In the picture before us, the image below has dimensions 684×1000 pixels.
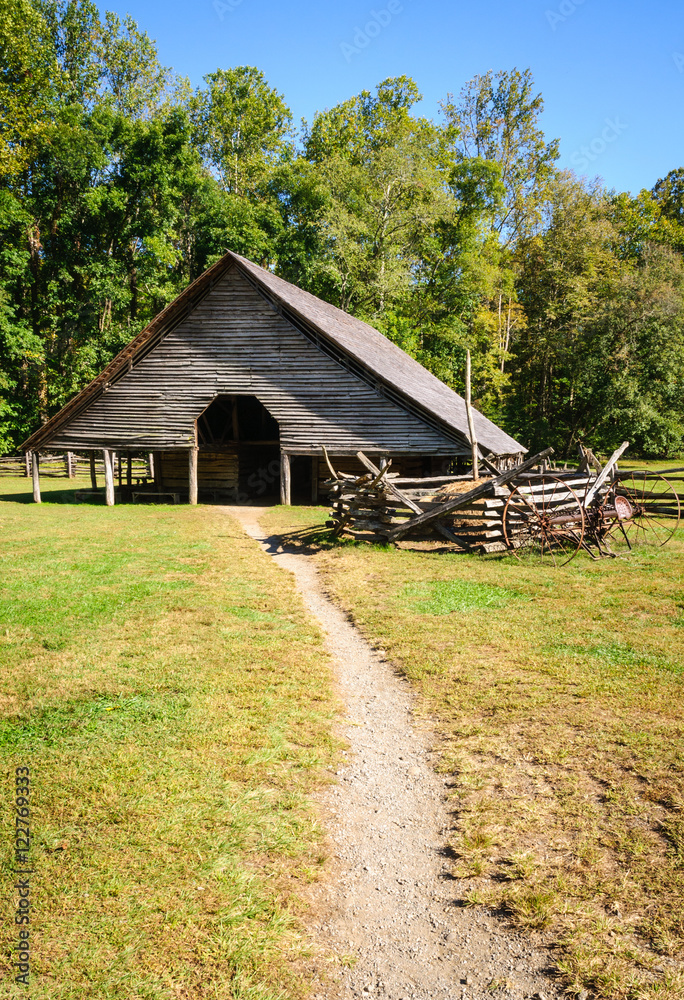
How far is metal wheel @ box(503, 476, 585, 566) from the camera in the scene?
12.8 meters

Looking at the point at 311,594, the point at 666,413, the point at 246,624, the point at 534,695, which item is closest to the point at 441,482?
the point at 311,594

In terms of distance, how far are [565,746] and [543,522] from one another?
25.4ft

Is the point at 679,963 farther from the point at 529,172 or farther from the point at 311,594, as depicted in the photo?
the point at 529,172

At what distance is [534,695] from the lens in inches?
252

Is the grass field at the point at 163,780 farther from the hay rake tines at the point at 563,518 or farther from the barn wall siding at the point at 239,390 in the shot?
the barn wall siding at the point at 239,390

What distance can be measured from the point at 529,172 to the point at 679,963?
56.6 m

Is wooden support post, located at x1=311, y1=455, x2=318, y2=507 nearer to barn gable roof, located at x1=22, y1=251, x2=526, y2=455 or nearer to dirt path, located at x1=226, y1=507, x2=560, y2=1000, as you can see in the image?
barn gable roof, located at x1=22, y1=251, x2=526, y2=455

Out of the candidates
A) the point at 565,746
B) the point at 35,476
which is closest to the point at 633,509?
the point at 565,746

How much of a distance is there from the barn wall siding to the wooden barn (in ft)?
0.12

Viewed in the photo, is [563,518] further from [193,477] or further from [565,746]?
[193,477]

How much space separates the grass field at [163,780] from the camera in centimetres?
335

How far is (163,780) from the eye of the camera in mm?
4902

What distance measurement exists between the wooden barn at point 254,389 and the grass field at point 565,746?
10.8m

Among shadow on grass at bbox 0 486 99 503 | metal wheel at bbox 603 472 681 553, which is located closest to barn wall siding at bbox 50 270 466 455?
shadow on grass at bbox 0 486 99 503
